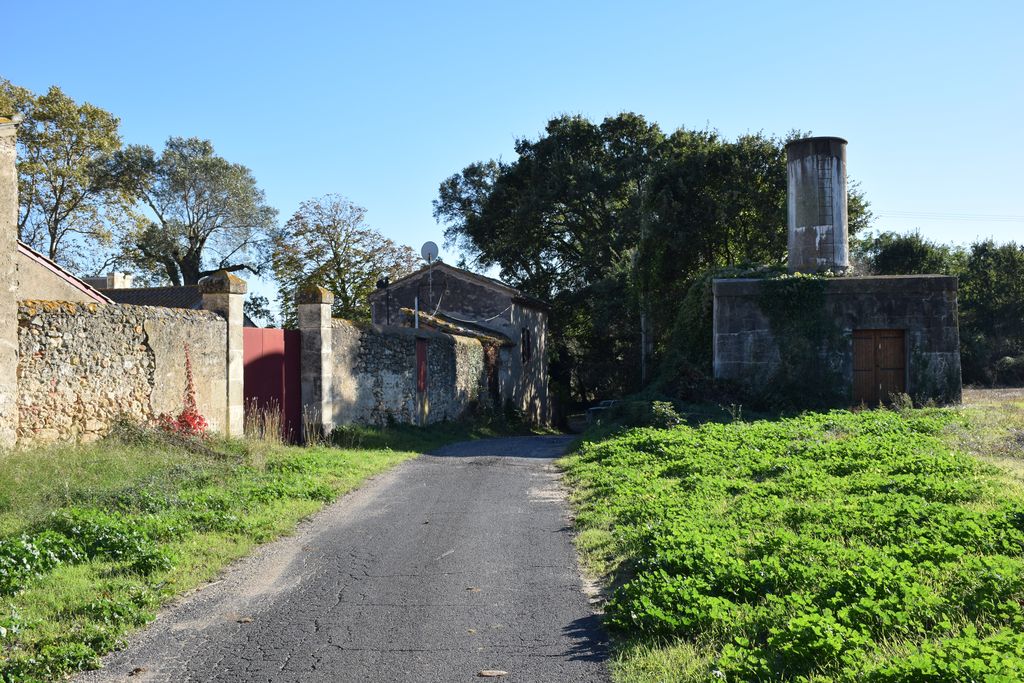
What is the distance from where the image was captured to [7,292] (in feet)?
33.2

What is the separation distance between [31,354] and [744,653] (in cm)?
934

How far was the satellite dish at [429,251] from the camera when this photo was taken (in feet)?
82.3

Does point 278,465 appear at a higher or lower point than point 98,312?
lower

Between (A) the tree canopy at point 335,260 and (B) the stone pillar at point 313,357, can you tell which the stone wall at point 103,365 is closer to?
(B) the stone pillar at point 313,357

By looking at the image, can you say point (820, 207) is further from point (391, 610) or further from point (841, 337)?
point (391, 610)

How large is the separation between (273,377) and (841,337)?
529 inches

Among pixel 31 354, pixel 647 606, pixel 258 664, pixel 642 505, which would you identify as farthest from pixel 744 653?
pixel 31 354

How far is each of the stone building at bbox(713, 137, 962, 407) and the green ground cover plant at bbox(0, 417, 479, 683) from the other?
36.8ft

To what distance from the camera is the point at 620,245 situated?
3766cm

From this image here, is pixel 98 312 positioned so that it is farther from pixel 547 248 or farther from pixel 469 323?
pixel 547 248

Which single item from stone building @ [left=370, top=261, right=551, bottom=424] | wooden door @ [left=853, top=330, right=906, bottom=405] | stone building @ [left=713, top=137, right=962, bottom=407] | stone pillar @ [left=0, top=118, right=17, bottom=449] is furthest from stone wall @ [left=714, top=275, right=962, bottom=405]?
stone pillar @ [left=0, top=118, right=17, bottom=449]

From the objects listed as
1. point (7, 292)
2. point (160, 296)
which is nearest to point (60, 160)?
point (160, 296)

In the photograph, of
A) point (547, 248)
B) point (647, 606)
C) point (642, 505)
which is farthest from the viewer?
point (547, 248)

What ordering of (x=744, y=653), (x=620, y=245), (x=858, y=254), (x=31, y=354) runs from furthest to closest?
1. (x=620, y=245)
2. (x=858, y=254)
3. (x=31, y=354)
4. (x=744, y=653)
